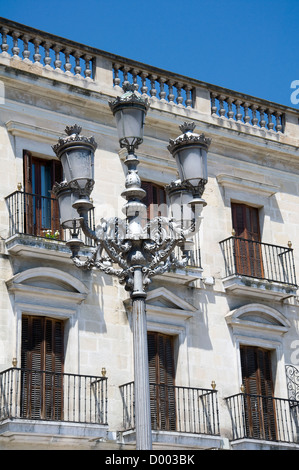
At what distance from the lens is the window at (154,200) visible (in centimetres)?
1936

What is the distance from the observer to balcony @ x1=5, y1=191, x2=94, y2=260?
16828mm

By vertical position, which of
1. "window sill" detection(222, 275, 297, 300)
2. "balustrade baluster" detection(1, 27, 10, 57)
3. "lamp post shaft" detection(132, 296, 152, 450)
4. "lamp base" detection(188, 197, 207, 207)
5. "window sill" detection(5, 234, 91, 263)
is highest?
"balustrade baluster" detection(1, 27, 10, 57)

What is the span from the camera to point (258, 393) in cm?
1920

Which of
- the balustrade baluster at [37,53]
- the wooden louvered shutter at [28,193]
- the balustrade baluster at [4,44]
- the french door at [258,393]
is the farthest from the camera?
the french door at [258,393]

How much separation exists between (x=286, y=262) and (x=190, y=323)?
107 inches

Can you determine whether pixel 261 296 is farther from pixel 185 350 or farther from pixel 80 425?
pixel 80 425

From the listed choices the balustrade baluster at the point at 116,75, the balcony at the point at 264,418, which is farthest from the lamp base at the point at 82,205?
the balustrade baluster at the point at 116,75

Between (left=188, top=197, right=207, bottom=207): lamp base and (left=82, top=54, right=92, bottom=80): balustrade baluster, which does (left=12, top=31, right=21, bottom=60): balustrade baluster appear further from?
(left=188, top=197, right=207, bottom=207): lamp base

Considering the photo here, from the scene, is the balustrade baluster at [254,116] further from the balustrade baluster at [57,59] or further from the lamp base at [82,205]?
the lamp base at [82,205]

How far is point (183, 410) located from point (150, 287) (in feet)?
7.61

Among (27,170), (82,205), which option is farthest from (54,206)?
(82,205)

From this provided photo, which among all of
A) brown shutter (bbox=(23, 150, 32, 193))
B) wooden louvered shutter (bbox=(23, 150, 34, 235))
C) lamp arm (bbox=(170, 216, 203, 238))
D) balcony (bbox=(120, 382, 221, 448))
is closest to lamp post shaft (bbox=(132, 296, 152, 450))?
lamp arm (bbox=(170, 216, 203, 238))

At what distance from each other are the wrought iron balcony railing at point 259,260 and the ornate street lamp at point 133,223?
7.02m

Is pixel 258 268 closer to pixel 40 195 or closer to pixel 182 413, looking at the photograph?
pixel 182 413
